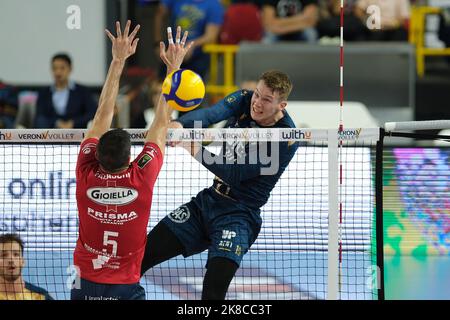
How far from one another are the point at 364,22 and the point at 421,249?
6293mm

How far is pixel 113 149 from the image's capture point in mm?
7383

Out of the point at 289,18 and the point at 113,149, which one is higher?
the point at 289,18

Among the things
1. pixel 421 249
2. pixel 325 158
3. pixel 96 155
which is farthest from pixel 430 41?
pixel 96 155

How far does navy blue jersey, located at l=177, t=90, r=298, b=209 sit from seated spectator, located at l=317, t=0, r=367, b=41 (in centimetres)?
917

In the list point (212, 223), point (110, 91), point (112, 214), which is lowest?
point (212, 223)

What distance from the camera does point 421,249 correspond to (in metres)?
12.5

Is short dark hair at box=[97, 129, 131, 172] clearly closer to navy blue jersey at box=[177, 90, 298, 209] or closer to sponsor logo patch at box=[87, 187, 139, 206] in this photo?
sponsor logo patch at box=[87, 187, 139, 206]

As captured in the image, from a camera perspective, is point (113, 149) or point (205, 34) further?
point (205, 34)

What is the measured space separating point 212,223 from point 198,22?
8.06 metres

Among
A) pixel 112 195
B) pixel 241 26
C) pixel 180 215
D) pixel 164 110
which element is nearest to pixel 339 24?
pixel 241 26

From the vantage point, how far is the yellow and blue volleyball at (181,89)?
7.89 metres

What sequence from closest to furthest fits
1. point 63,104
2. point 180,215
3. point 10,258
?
point 180,215, point 10,258, point 63,104

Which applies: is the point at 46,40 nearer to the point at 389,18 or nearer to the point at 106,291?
the point at 389,18
